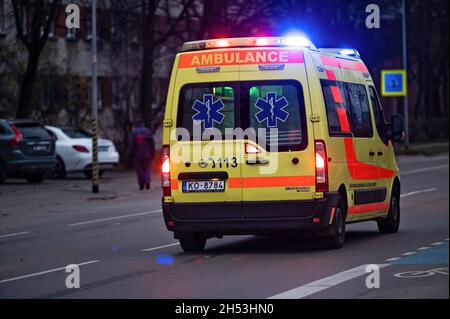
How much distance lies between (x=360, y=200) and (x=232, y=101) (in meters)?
2.52

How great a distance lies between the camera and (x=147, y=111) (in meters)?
45.2

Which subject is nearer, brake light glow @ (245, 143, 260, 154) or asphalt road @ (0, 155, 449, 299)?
asphalt road @ (0, 155, 449, 299)

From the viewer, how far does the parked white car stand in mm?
36469

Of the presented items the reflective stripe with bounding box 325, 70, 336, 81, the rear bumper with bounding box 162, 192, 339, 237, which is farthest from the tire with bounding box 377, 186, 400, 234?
the rear bumper with bounding box 162, 192, 339, 237

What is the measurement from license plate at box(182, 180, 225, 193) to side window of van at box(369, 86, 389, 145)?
3340 millimetres

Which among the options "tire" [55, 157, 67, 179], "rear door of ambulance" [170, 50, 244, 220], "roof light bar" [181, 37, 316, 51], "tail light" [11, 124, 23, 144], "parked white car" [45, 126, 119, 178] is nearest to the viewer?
"rear door of ambulance" [170, 50, 244, 220]

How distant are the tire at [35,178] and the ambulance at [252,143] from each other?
19103mm

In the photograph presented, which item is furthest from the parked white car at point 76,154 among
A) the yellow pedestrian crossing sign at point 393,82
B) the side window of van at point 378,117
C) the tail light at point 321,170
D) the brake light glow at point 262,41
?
the yellow pedestrian crossing sign at point 393,82

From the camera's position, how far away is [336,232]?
1553 centimetres

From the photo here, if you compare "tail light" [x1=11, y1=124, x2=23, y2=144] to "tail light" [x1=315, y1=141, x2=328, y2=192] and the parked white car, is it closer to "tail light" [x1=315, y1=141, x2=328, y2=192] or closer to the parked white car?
the parked white car

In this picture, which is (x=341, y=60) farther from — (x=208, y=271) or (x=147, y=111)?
(x=147, y=111)

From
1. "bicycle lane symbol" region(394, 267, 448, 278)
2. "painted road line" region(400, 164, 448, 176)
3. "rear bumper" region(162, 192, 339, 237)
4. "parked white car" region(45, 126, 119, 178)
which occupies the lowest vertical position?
"painted road line" region(400, 164, 448, 176)

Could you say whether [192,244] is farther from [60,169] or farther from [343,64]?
[60,169]

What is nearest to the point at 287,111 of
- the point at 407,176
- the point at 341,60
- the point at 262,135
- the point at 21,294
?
the point at 262,135
